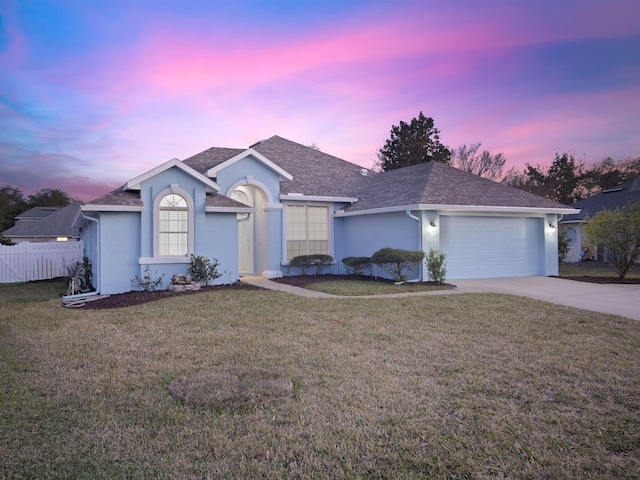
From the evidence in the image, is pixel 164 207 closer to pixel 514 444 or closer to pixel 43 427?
pixel 43 427

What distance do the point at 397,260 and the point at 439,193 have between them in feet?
10.3

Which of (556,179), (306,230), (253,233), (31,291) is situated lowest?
(31,291)

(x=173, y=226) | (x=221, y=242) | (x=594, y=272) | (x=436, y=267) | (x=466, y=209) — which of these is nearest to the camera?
(x=173, y=226)

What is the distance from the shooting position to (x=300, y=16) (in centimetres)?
1311

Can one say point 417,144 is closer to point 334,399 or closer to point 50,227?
point 50,227

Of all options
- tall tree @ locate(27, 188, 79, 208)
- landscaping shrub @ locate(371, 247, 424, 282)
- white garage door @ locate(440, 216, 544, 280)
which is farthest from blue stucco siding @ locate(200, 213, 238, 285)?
tall tree @ locate(27, 188, 79, 208)

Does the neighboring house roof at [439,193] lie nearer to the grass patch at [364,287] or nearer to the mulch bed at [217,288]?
the grass patch at [364,287]

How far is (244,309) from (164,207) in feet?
16.8

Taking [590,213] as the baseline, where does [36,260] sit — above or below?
below

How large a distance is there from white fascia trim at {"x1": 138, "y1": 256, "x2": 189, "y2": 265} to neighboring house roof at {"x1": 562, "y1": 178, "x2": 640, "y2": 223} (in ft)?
78.0

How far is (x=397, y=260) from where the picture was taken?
47.4 ft

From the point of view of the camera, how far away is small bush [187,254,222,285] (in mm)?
13648

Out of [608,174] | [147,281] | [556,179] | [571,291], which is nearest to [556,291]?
[571,291]

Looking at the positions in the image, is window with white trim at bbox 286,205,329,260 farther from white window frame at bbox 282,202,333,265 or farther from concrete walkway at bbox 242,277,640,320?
concrete walkway at bbox 242,277,640,320
